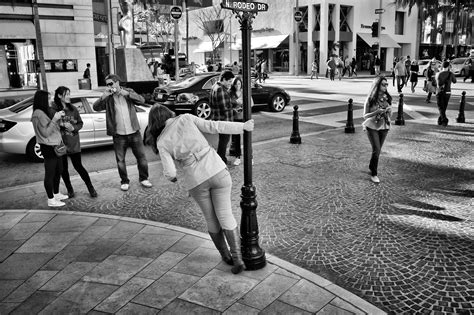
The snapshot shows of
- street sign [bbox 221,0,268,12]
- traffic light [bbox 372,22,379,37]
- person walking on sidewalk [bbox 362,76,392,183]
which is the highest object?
traffic light [bbox 372,22,379,37]

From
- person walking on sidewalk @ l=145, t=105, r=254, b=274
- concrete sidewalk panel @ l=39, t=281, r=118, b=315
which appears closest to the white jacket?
person walking on sidewalk @ l=145, t=105, r=254, b=274

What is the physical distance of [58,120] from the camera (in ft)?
21.5

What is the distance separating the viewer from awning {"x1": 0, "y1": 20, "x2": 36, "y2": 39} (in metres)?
24.5

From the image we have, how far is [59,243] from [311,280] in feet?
9.90

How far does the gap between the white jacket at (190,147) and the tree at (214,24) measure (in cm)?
5034

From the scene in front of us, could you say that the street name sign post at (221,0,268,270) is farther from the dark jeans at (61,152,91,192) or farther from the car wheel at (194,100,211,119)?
the car wheel at (194,100,211,119)

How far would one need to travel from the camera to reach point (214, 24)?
2242 inches

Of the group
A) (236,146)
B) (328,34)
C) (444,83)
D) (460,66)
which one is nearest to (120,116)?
(236,146)

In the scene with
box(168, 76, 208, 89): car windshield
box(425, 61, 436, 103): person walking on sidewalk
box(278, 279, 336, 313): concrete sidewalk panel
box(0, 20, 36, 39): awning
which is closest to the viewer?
box(278, 279, 336, 313): concrete sidewalk panel

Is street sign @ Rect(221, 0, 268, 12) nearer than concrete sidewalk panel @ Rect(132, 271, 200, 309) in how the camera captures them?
No

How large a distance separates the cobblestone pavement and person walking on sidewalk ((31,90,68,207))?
1.76 feet

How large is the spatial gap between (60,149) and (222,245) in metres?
3.31

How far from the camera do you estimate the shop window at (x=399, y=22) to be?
1988 inches

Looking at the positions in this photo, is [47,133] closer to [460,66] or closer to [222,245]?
[222,245]
